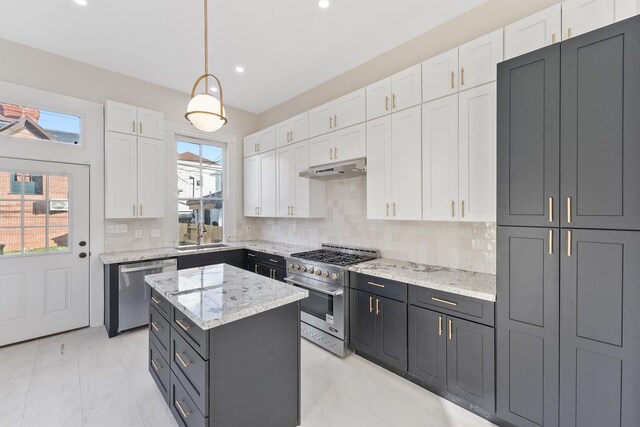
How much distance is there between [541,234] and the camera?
1.64 m

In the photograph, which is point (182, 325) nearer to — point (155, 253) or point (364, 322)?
point (364, 322)

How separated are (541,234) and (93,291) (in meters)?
4.61

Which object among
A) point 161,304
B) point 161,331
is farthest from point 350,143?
point 161,331

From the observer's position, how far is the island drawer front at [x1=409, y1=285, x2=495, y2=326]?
1873mm

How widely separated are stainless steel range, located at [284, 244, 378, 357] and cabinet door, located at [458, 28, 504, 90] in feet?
6.20

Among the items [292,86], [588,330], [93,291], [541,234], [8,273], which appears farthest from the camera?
[292,86]

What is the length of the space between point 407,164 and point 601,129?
1.29 m

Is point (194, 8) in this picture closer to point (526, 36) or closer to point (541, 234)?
point (526, 36)

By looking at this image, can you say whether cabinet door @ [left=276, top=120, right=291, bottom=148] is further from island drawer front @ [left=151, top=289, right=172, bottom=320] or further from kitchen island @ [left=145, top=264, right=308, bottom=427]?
island drawer front @ [left=151, top=289, right=172, bottom=320]

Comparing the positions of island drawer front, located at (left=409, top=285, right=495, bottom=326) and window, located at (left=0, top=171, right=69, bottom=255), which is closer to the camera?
island drawer front, located at (left=409, top=285, right=495, bottom=326)

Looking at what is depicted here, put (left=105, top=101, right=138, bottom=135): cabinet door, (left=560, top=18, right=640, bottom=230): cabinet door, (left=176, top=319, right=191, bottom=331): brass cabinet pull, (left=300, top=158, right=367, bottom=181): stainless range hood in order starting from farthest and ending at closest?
(left=105, top=101, right=138, bottom=135): cabinet door, (left=300, top=158, right=367, bottom=181): stainless range hood, (left=176, top=319, right=191, bottom=331): brass cabinet pull, (left=560, top=18, right=640, bottom=230): cabinet door

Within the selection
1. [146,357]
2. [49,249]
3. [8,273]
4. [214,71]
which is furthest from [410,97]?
[8,273]

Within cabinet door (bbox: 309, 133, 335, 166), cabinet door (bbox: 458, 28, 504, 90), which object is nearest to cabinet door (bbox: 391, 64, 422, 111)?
cabinet door (bbox: 458, 28, 504, 90)

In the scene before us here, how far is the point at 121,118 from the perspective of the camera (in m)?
3.44
